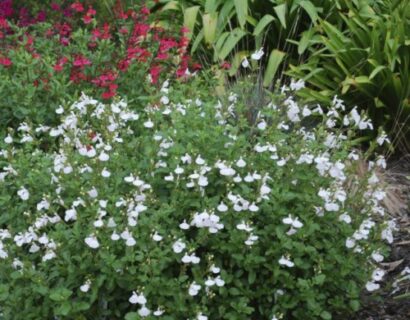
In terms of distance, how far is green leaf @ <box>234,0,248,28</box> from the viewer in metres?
5.97

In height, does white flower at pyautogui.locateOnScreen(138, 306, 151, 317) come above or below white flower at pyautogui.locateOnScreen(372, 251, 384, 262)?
above

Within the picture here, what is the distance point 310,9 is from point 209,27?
2.48 feet

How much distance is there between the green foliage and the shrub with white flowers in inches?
65.0

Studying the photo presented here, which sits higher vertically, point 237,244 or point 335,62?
point 237,244

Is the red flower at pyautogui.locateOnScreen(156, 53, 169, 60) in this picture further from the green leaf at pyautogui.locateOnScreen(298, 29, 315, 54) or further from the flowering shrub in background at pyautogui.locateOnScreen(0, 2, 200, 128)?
the green leaf at pyautogui.locateOnScreen(298, 29, 315, 54)

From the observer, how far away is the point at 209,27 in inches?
237

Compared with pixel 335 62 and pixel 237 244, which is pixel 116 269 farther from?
pixel 335 62

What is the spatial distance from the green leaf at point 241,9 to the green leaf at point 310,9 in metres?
0.42

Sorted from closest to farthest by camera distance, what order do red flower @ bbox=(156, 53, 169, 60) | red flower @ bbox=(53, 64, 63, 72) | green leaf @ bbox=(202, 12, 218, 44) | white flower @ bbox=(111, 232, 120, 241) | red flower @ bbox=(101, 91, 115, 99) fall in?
white flower @ bbox=(111, 232, 120, 241) → red flower @ bbox=(101, 91, 115, 99) → red flower @ bbox=(53, 64, 63, 72) → red flower @ bbox=(156, 53, 169, 60) → green leaf @ bbox=(202, 12, 218, 44)

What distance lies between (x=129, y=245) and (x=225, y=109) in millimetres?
1009

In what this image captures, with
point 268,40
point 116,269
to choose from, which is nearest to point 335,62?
point 268,40

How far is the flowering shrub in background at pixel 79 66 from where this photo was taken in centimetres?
448

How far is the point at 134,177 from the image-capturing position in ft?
10.7

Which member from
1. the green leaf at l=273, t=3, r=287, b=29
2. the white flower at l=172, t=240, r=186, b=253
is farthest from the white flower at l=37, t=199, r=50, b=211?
the green leaf at l=273, t=3, r=287, b=29
